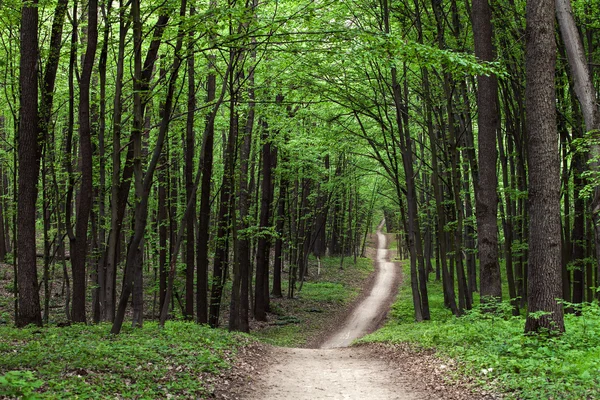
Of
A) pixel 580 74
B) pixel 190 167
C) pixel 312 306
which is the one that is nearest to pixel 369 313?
pixel 312 306

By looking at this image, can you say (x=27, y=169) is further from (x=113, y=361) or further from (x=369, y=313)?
(x=369, y=313)

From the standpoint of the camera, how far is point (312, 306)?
25750 mm

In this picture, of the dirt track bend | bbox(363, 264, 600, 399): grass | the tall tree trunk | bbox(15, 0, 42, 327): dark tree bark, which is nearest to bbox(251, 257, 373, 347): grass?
the dirt track bend

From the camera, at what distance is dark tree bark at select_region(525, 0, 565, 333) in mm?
8078

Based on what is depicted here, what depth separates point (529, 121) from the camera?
835 centimetres

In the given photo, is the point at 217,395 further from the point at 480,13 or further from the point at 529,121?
the point at 480,13

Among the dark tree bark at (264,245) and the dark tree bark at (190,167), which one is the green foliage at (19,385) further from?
the dark tree bark at (264,245)

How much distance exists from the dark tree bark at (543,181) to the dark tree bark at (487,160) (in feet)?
10.7

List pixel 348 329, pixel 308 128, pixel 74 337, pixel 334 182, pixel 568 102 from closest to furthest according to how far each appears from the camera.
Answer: pixel 74 337, pixel 568 102, pixel 308 128, pixel 348 329, pixel 334 182

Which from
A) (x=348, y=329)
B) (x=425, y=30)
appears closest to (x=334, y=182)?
(x=348, y=329)

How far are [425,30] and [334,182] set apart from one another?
1175 cm

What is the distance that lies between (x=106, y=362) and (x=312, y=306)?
63.0ft

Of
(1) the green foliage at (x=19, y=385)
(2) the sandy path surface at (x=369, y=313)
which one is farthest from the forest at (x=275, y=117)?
(1) the green foliage at (x=19, y=385)

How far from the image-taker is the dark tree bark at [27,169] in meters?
11.0
